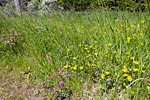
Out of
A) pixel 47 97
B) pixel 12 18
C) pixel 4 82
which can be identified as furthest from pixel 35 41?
pixel 12 18

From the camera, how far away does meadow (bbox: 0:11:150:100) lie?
1.17 metres

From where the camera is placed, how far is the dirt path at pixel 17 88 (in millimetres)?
1327

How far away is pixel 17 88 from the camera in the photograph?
1455 millimetres

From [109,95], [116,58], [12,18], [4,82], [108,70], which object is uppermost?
[12,18]

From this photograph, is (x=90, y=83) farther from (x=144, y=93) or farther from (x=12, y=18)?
(x=12, y=18)

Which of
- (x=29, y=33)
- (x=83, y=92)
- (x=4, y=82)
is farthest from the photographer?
(x=29, y=33)

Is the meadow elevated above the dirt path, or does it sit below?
above

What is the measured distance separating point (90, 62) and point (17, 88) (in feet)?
3.06

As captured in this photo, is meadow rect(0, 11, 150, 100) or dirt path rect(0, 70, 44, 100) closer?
meadow rect(0, 11, 150, 100)

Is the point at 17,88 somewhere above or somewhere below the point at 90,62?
below

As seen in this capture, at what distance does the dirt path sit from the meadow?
0.08 feet

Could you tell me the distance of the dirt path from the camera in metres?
1.33

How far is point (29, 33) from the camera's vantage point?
2412 mm

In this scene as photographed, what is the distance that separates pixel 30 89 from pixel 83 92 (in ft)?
2.06
